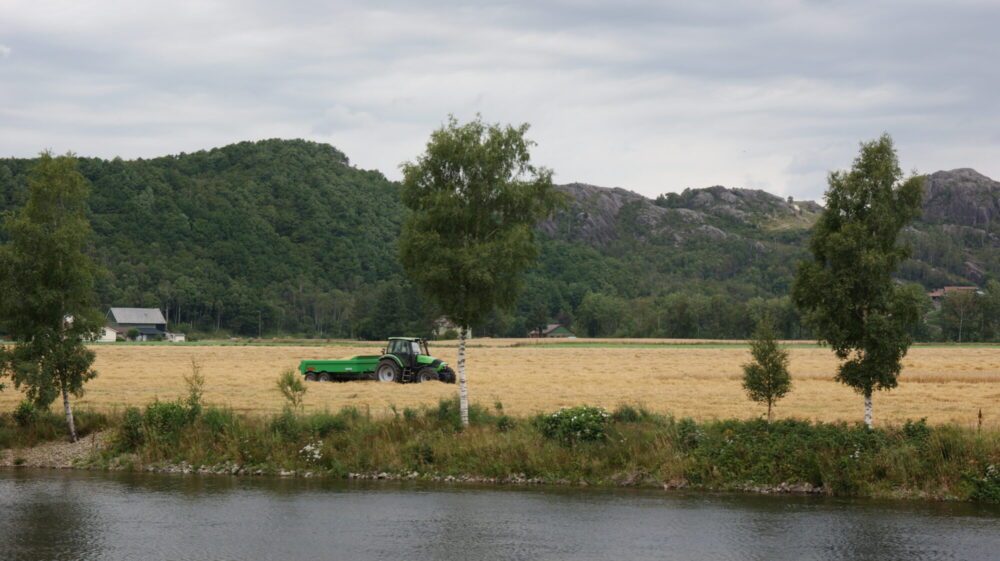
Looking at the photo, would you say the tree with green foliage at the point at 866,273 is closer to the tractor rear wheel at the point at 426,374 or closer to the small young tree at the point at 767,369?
the small young tree at the point at 767,369

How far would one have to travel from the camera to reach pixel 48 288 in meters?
26.2

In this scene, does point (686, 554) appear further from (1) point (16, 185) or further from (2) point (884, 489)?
(1) point (16, 185)

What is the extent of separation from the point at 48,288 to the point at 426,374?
19.6 metres

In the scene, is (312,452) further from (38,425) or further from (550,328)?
(550,328)

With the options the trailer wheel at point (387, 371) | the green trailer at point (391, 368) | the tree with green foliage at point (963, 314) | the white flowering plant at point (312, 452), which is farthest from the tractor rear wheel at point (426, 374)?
the tree with green foliage at point (963, 314)

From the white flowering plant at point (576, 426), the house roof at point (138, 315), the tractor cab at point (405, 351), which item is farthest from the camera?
the house roof at point (138, 315)

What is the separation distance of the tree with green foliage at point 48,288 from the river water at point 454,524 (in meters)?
4.38

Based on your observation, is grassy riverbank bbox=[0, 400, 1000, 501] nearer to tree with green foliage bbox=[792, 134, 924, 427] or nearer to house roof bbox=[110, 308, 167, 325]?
tree with green foliage bbox=[792, 134, 924, 427]

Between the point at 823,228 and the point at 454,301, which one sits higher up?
the point at 823,228

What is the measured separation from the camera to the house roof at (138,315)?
14812 cm

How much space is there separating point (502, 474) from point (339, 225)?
156m

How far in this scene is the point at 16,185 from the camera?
135 m

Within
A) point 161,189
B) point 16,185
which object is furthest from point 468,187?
point 161,189

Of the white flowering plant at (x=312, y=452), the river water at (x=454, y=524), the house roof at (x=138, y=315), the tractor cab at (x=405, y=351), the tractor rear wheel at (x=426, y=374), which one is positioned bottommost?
the river water at (x=454, y=524)
